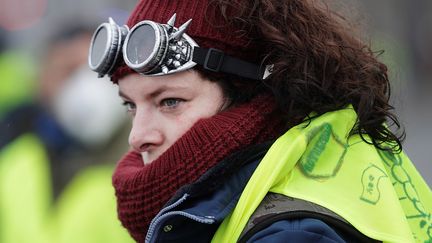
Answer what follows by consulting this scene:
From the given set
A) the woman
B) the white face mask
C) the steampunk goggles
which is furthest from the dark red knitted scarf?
the white face mask

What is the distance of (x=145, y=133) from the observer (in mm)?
2512

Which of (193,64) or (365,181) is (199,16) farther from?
(365,181)

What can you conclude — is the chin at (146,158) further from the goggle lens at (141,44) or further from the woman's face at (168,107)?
the goggle lens at (141,44)

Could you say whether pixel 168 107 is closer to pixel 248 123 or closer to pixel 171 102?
pixel 171 102

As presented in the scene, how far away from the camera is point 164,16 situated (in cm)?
257

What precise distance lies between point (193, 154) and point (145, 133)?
193 mm

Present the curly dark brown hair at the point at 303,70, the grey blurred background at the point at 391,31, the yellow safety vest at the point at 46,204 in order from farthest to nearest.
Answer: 1. the yellow safety vest at the point at 46,204
2. the grey blurred background at the point at 391,31
3. the curly dark brown hair at the point at 303,70

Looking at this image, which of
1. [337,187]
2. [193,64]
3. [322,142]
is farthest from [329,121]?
[193,64]

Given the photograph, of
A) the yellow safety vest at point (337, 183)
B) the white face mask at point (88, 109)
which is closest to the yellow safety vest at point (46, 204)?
the white face mask at point (88, 109)

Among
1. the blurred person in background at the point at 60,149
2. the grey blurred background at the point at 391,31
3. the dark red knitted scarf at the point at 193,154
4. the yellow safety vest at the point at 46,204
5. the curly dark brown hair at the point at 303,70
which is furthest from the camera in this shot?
the blurred person in background at the point at 60,149

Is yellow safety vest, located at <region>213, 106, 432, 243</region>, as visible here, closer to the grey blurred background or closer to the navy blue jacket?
the navy blue jacket

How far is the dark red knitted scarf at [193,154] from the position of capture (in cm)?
239

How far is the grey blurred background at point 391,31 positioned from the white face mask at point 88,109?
0.42 m

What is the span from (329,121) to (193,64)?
0.43 metres
